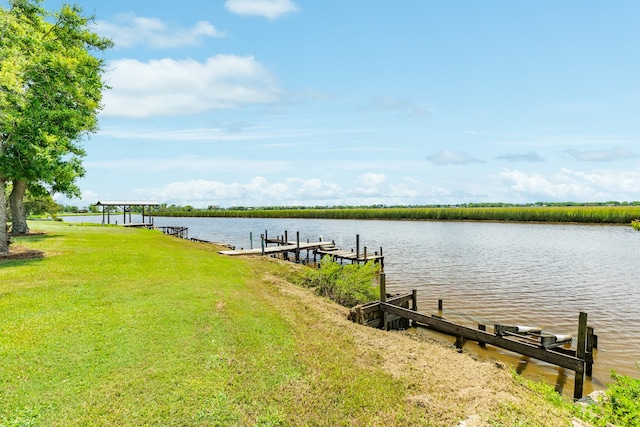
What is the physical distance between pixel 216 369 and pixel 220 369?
0.10 m

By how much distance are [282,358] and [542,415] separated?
18.9 feet

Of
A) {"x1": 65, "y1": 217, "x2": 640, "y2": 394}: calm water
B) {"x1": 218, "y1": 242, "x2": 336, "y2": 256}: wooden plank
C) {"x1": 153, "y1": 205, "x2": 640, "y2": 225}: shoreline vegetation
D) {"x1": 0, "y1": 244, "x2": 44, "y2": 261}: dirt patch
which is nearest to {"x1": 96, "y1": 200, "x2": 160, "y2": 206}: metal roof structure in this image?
{"x1": 218, "y1": 242, "x2": 336, "y2": 256}: wooden plank

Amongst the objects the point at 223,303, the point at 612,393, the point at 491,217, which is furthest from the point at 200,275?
the point at 491,217

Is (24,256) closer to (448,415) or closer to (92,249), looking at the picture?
(92,249)

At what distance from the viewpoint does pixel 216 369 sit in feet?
27.3

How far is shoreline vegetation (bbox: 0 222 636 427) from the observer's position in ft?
22.7

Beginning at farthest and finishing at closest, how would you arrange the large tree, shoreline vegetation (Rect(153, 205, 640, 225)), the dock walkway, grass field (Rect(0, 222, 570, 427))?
shoreline vegetation (Rect(153, 205, 640, 225))
the dock walkway
the large tree
grass field (Rect(0, 222, 570, 427))

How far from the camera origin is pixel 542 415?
7234mm

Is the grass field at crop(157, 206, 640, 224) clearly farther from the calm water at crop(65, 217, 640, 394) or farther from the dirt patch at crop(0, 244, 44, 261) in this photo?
the dirt patch at crop(0, 244, 44, 261)

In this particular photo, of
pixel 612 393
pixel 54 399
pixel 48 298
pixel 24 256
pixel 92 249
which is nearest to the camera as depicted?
pixel 54 399

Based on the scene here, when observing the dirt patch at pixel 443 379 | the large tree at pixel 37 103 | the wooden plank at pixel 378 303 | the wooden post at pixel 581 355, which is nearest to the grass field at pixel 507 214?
the wooden plank at pixel 378 303

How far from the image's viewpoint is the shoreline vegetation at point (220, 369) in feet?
22.7

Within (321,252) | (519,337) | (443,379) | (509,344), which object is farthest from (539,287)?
(321,252)

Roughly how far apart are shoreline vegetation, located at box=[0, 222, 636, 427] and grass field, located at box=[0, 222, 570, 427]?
0.03 metres
